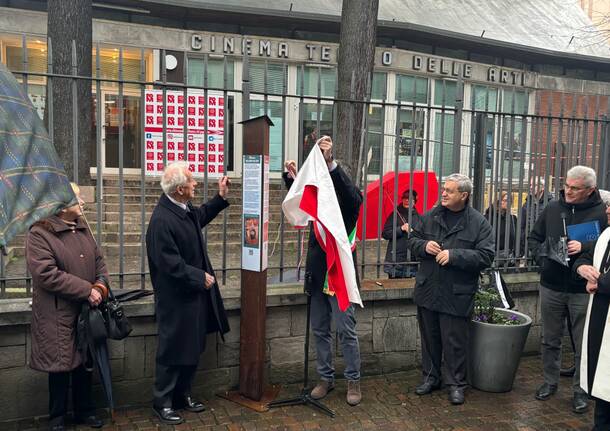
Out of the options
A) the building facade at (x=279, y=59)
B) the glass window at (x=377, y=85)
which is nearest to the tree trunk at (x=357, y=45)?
the building facade at (x=279, y=59)

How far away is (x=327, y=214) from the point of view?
13.1 ft

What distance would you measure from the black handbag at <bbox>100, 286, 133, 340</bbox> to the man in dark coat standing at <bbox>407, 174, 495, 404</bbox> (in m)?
2.26

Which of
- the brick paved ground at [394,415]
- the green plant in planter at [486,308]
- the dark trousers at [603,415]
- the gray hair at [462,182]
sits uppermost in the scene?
the gray hair at [462,182]

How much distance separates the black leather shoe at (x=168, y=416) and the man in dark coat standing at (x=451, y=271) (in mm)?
1956

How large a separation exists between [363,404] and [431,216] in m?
1.59

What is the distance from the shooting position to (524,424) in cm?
409

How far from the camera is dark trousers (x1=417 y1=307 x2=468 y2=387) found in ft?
14.5

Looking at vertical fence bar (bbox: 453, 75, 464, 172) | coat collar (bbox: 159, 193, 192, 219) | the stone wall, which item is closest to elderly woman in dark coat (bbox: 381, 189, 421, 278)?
the stone wall

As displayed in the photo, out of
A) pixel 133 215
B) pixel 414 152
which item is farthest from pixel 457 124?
pixel 133 215

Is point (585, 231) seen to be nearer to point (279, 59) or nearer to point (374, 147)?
point (374, 147)

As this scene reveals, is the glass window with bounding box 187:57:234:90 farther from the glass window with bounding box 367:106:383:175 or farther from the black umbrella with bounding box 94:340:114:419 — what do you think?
the black umbrella with bounding box 94:340:114:419

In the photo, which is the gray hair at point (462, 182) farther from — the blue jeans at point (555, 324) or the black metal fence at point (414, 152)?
the blue jeans at point (555, 324)

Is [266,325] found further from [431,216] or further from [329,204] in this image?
[431,216]

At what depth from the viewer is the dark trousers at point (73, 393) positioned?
3650 mm
